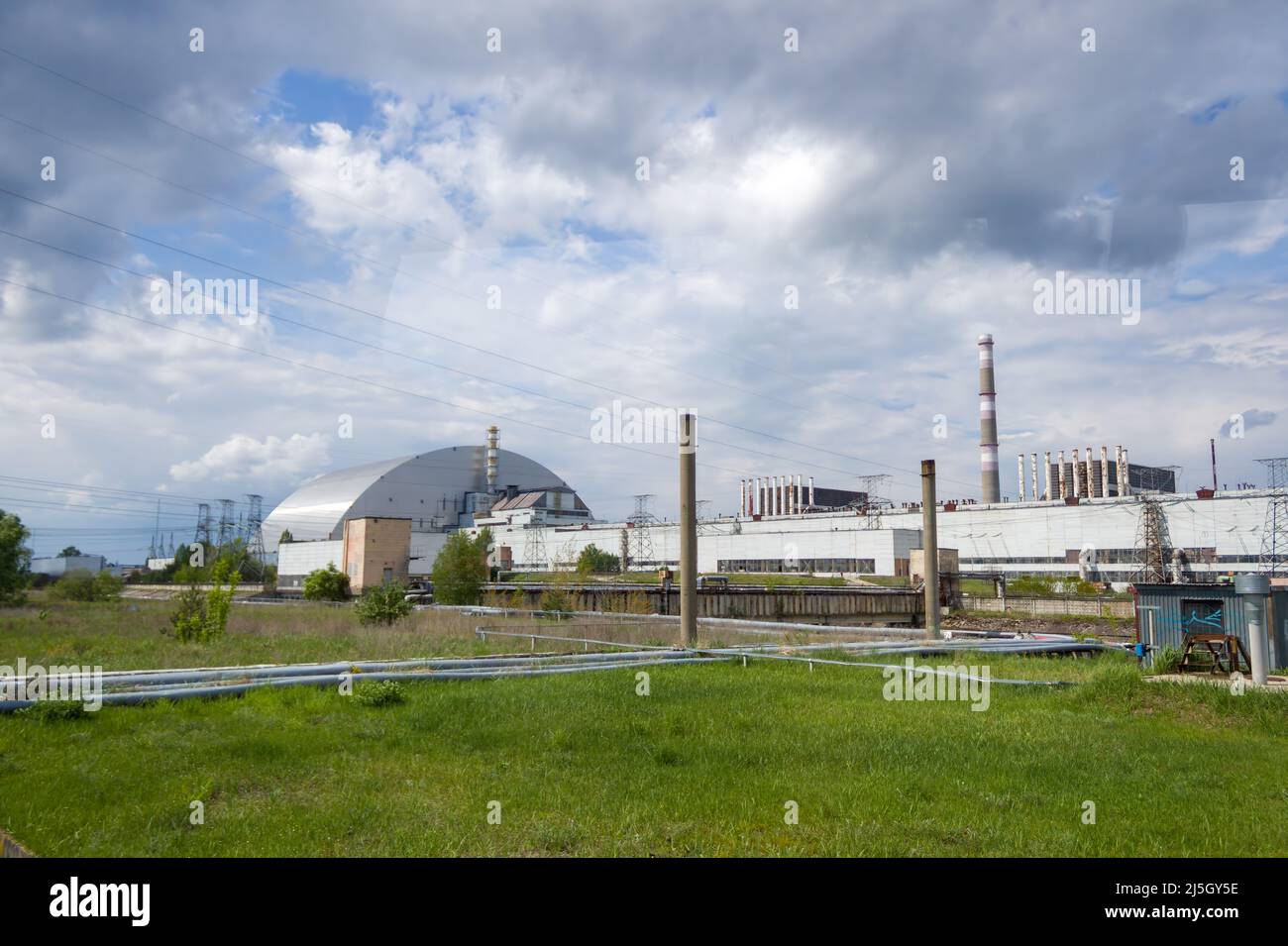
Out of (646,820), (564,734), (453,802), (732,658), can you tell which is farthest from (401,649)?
(646,820)

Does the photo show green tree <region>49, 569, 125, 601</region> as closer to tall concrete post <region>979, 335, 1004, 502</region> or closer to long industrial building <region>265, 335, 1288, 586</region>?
long industrial building <region>265, 335, 1288, 586</region>

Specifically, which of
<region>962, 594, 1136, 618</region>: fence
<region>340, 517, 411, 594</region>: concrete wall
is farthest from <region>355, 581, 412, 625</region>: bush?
<region>962, 594, 1136, 618</region>: fence


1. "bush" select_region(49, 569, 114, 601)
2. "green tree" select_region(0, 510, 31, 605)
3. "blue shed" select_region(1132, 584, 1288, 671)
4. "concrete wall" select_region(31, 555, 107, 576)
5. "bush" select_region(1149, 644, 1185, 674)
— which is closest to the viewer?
"bush" select_region(1149, 644, 1185, 674)

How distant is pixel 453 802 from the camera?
6.77 metres

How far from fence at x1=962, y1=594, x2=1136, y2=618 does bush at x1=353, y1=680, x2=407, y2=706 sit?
40.7m

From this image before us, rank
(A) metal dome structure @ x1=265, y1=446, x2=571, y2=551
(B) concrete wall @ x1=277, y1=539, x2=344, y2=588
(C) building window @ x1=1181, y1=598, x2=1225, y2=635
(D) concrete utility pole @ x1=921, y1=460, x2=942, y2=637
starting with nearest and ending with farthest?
1. (C) building window @ x1=1181, y1=598, x2=1225, y2=635
2. (D) concrete utility pole @ x1=921, y1=460, x2=942, y2=637
3. (B) concrete wall @ x1=277, y1=539, x2=344, y2=588
4. (A) metal dome structure @ x1=265, y1=446, x2=571, y2=551

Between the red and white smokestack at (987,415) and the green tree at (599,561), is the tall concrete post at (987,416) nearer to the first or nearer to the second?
the red and white smokestack at (987,415)

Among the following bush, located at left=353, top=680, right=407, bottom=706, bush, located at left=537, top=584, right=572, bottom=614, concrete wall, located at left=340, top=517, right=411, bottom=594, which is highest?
concrete wall, located at left=340, top=517, right=411, bottom=594

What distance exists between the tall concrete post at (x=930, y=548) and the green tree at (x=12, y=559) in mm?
38947

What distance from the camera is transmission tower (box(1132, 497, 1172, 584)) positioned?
5519 cm

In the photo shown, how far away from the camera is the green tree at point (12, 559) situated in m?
37.5

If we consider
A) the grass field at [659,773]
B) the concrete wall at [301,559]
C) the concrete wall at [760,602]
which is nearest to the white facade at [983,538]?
the concrete wall at [760,602]

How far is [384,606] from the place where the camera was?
82.6 feet
